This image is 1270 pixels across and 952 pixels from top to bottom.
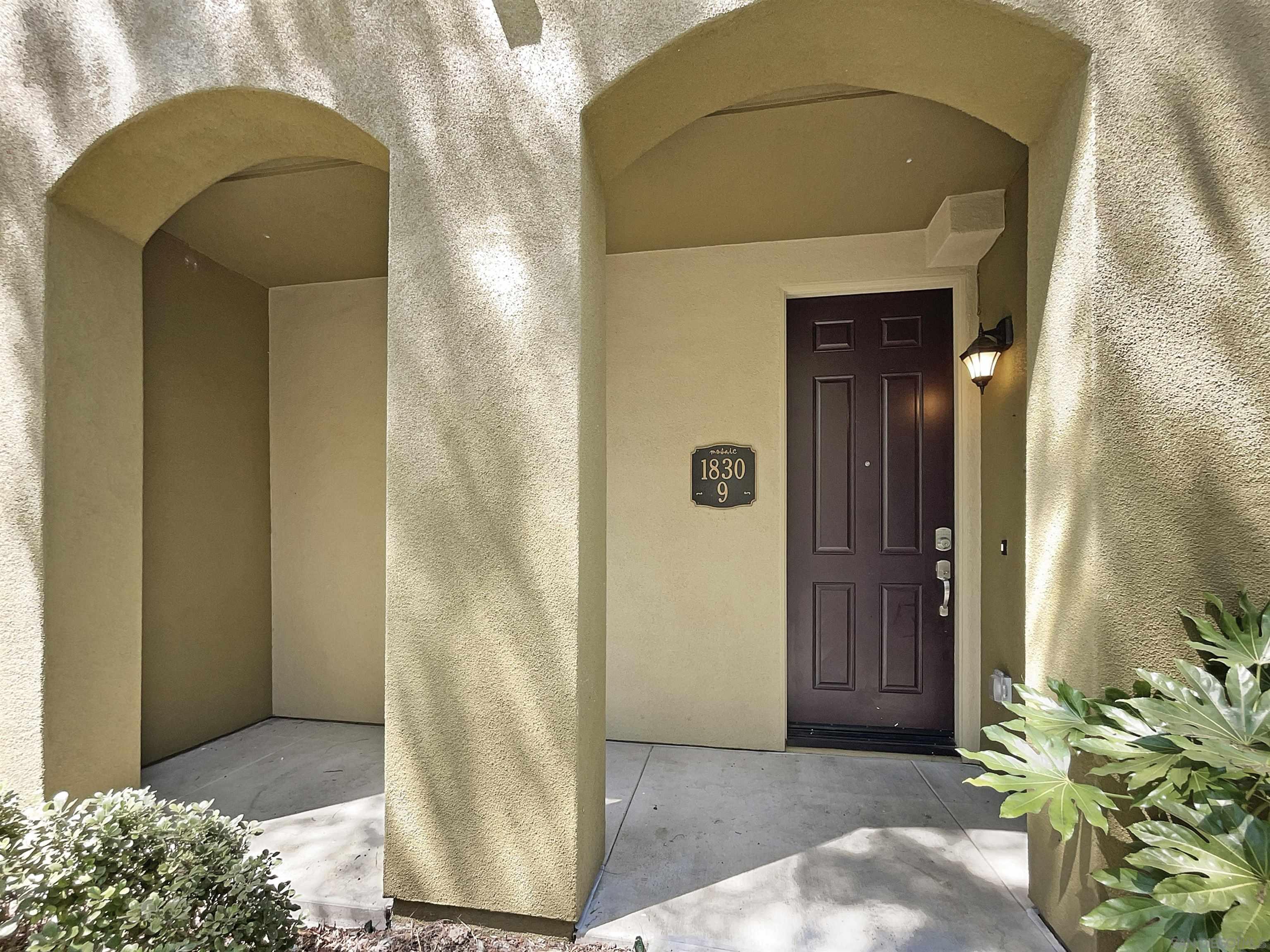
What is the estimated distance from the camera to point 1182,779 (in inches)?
40.8

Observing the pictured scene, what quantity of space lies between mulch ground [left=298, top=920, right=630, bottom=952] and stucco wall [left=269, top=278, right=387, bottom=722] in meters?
1.93

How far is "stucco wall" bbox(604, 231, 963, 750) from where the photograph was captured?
3.09 meters

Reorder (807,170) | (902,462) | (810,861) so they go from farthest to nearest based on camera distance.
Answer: (902,462)
(807,170)
(810,861)

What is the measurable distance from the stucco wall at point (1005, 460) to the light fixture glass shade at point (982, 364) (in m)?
0.03

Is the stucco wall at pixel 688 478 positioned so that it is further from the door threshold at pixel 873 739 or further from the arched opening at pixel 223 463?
the arched opening at pixel 223 463

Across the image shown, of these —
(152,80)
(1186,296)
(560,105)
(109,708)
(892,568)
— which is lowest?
(109,708)

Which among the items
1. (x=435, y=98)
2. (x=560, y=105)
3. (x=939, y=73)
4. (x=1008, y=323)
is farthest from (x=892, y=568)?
(x=435, y=98)

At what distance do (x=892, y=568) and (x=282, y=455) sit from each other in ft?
13.0

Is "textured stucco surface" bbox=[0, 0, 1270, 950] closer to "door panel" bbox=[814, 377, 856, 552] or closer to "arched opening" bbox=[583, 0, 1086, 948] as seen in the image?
"arched opening" bbox=[583, 0, 1086, 948]

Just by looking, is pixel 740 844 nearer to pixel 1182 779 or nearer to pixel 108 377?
pixel 1182 779

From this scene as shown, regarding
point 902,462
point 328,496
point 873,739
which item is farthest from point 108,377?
point 873,739

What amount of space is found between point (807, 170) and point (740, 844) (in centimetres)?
288

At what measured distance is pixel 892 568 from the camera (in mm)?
3094

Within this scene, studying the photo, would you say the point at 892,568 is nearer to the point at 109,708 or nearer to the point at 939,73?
the point at 939,73
